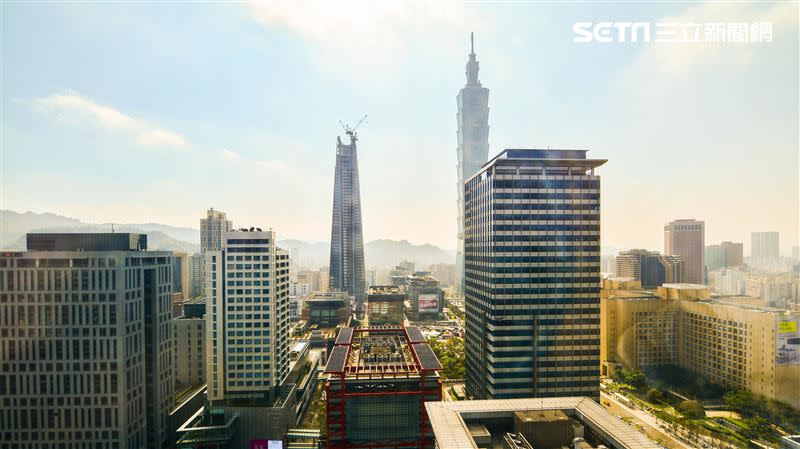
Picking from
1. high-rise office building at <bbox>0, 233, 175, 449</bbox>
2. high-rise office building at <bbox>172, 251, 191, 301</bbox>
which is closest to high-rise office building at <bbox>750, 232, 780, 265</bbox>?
high-rise office building at <bbox>0, 233, 175, 449</bbox>

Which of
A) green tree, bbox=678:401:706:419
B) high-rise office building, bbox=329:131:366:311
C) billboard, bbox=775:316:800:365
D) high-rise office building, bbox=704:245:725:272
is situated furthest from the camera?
high-rise office building, bbox=329:131:366:311

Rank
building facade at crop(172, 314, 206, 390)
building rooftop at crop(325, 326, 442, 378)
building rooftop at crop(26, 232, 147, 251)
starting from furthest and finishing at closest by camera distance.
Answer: building facade at crop(172, 314, 206, 390) < building rooftop at crop(26, 232, 147, 251) < building rooftop at crop(325, 326, 442, 378)

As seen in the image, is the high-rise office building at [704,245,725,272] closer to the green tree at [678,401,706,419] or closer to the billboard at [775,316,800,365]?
the billboard at [775,316,800,365]

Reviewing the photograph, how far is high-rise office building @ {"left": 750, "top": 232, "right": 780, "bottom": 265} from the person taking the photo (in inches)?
727

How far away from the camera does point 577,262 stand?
1881 cm

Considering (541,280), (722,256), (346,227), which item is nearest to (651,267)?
(722,256)

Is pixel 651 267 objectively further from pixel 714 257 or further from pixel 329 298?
pixel 329 298

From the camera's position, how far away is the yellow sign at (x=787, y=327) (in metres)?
21.2

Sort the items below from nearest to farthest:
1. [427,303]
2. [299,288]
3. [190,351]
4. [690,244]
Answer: [190,351], [690,244], [427,303], [299,288]

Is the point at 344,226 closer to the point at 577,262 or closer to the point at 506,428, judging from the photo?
the point at 577,262

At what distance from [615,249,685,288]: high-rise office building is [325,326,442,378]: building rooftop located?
34.5 meters

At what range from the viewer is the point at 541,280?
61.1 ft

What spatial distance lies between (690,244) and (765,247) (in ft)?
91.2

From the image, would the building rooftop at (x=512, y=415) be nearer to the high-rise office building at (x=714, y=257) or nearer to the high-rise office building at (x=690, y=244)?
the high-rise office building at (x=714, y=257)
